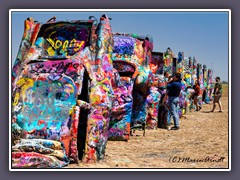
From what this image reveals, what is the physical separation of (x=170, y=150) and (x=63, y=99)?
8.98 feet

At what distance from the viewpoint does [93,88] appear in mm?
7355

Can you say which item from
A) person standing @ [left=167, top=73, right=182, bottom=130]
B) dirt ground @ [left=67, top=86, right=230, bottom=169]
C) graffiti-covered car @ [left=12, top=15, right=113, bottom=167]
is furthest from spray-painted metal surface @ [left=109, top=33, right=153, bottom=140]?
graffiti-covered car @ [left=12, top=15, right=113, bottom=167]

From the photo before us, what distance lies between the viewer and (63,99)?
7.05m

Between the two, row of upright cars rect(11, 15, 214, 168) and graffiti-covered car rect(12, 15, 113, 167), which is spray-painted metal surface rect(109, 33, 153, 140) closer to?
row of upright cars rect(11, 15, 214, 168)

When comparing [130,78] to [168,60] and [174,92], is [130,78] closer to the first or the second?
[174,92]

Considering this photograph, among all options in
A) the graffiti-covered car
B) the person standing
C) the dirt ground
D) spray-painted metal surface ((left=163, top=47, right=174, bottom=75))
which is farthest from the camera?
spray-painted metal surface ((left=163, top=47, right=174, bottom=75))

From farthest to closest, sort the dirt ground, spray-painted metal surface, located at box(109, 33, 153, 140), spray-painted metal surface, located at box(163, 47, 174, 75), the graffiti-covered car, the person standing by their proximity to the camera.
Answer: spray-painted metal surface, located at box(163, 47, 174, 75)
the person standing
spray-painted metal surface, located at box(109, 33, 153, 140)
the dirt ground
the graffiti-covered car

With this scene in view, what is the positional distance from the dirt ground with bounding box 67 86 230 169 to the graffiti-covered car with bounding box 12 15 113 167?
414 mm

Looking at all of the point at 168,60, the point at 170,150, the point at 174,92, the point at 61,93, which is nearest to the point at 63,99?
the point at 61,93

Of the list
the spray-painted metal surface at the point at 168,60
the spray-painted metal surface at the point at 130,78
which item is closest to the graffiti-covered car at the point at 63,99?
the spray-painted metal surface at the point at 130,78

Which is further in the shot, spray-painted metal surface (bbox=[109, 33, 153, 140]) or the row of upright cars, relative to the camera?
spray-painted metal surface (bbox=[109, 33, 153, 140])

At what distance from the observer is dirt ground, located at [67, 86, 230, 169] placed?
721cm

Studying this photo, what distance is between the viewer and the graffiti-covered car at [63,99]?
673cm
